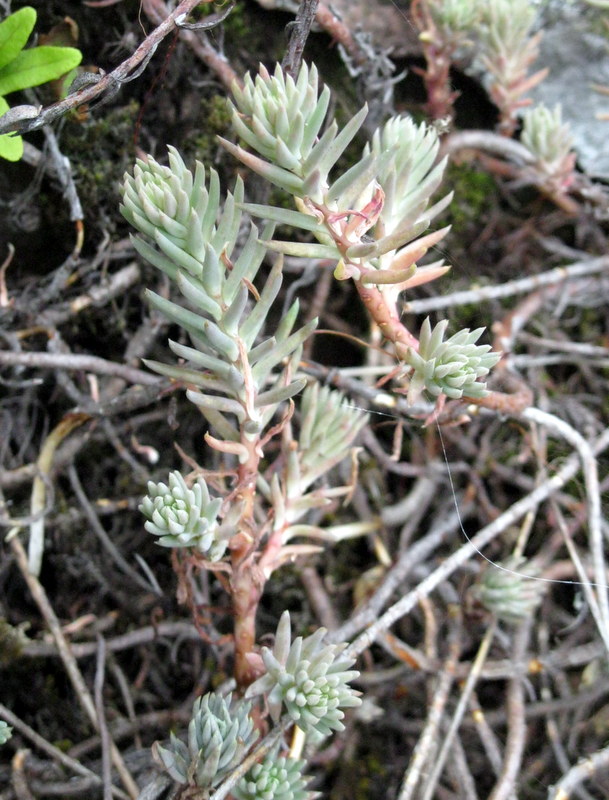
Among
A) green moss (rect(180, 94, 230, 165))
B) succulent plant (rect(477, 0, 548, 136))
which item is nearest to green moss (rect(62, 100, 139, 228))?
green moss (rect(180, 94, 230, 165))

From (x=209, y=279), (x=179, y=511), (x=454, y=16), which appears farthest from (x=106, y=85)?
(x=454, y=16)

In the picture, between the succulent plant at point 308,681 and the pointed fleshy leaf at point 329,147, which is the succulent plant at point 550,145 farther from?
the succulent plant at point 308,681

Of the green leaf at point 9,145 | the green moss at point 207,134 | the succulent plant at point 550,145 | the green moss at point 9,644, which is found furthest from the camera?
the succulent plant at point 550,145

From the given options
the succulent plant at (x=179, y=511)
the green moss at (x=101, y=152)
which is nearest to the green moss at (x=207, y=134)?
the green moss at (x=101, y=152)

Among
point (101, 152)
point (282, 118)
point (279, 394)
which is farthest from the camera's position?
point (101, 152)

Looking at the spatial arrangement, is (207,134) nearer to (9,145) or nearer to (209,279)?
(9,145)

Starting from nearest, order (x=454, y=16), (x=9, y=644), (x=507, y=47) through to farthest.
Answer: (x=9, y=644) < (x=454, y=16) < (x=507, y=47)

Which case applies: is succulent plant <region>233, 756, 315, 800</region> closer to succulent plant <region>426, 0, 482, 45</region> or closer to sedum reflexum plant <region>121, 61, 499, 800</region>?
sedum reflexum plant <region>121, 61, 499, 800</region>
